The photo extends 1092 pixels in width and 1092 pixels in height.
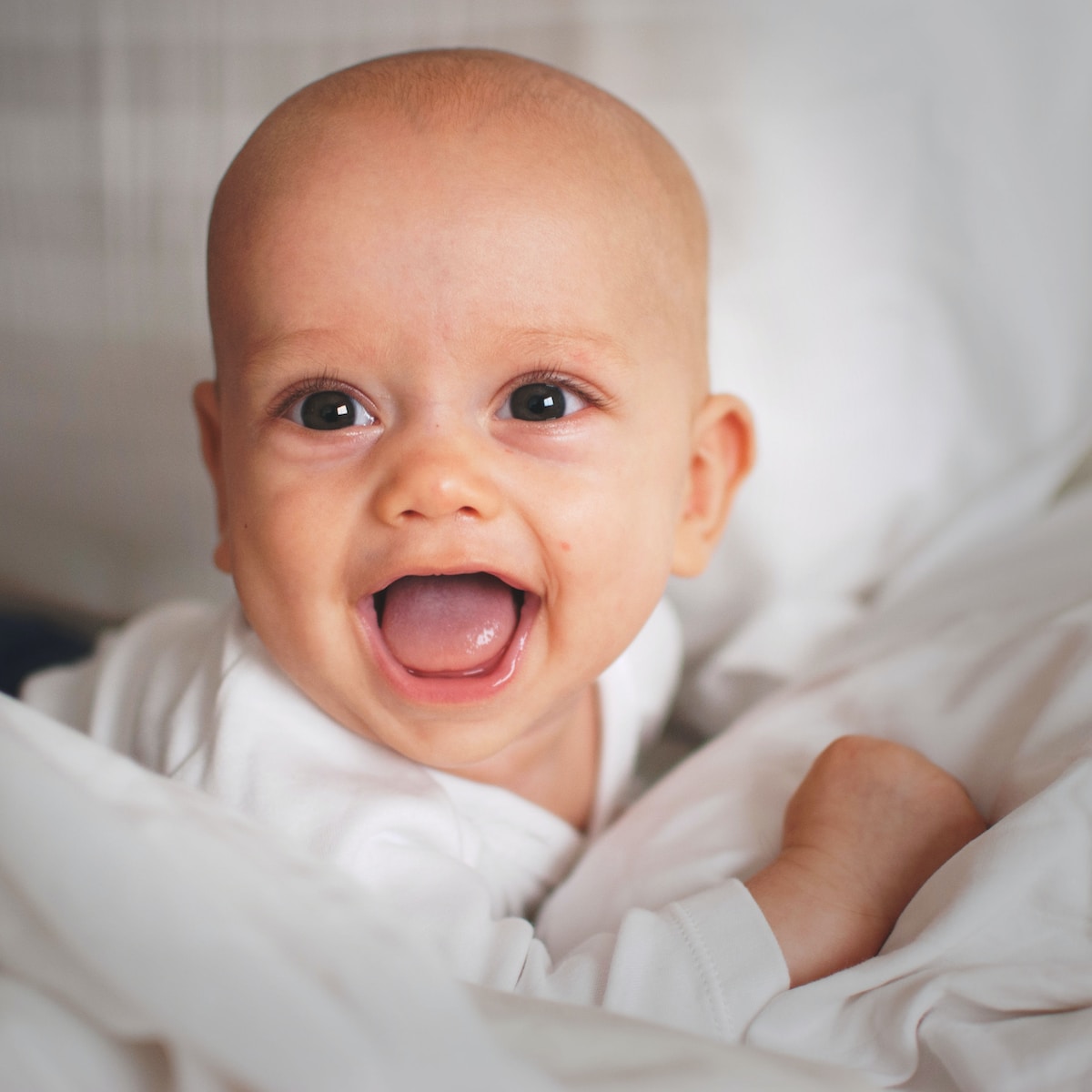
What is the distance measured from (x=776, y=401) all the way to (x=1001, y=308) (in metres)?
0.25

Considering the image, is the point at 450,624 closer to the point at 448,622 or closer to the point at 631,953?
the point at 448,622

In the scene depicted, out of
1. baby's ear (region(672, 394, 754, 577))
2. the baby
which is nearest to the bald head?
the baby

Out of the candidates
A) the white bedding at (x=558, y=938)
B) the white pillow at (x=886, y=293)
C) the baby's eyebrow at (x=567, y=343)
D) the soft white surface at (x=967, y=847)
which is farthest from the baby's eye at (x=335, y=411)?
the white pillow at (x=886, y=293)

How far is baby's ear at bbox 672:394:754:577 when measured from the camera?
0.89 meters

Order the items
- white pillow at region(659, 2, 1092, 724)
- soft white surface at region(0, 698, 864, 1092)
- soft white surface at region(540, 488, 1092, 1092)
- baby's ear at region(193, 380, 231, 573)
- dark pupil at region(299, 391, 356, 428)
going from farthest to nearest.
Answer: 1. white pillow at region(659, 2, 1092, 724)
2. baby's ear at region(193, 380, 231, 573)
3. dark pupil at region(299, 391, 356, 428)
4. soft white surface at region(540, 488, 1092, 1092)
5. soft white surface at region(0, 698, 864, 1092)

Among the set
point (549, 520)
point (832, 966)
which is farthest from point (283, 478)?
point (832, 966)

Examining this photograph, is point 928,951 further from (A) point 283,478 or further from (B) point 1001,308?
(B) point 1001,308

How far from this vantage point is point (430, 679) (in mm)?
719

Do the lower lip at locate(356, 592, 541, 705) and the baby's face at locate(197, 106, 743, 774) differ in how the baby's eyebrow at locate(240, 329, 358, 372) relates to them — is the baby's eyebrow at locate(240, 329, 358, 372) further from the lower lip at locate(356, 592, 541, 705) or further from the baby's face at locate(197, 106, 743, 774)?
the lower lip at locate(356, 592, 541, 705)

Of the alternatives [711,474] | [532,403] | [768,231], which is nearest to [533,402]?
[532,403]

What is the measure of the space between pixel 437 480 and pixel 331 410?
96 mm

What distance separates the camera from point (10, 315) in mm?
1189

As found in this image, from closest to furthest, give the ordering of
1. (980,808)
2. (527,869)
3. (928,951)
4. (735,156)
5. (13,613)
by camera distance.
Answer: (928,951) < (980,808) < (527,869) < (735,156) < (13,613)

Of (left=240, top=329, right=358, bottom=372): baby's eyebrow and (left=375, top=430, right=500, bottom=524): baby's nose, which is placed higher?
(left=240, top=329, right=358, bottom=372): baby's eyebrow
